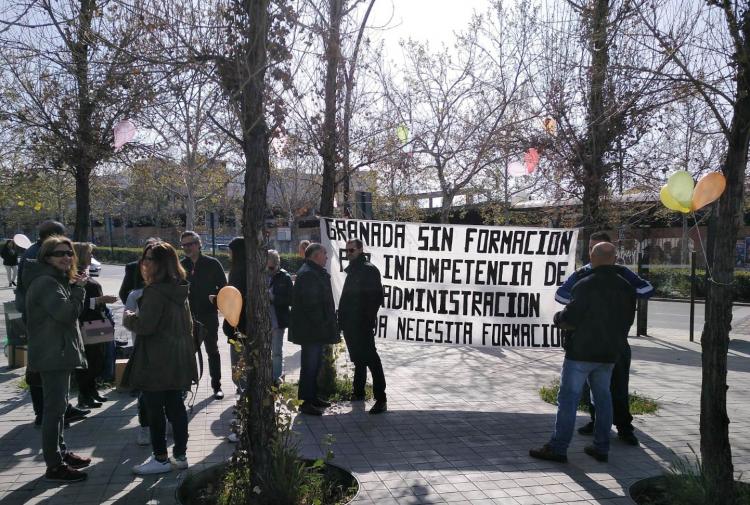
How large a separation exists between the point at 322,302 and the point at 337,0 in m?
3.18

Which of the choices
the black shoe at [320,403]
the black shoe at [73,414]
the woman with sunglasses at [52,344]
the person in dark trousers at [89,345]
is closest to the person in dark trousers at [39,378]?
the black shoe at [73,414]

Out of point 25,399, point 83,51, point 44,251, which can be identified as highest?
point 83,51

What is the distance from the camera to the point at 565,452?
15.5ft

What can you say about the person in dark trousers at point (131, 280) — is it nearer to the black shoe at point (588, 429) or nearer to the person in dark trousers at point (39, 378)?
the person in dark trousers at point (39, 378)

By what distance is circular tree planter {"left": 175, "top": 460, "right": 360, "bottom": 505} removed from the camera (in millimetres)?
3906

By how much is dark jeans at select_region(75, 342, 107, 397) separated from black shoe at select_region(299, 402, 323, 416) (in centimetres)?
219

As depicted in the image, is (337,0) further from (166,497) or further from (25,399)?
(25,399)

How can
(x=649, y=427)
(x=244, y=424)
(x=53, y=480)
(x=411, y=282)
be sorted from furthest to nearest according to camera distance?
1. (x=411, y=282)
2. (x=649, y=427)
3. (x=53, y=480)
4. (x=244, y=424)

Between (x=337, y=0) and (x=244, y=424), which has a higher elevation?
(x=337, y=0)

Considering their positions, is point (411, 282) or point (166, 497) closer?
point (166, 497)

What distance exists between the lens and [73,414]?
570cm

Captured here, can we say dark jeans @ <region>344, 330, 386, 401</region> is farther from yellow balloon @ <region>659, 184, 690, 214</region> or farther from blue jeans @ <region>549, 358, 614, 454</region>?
yellow balloon @ <region>659, 184, 690, 214</region>

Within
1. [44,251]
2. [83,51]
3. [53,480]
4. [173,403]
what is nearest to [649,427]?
[173,403]

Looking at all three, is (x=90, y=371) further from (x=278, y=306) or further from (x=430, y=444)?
(x=430, y=444)
